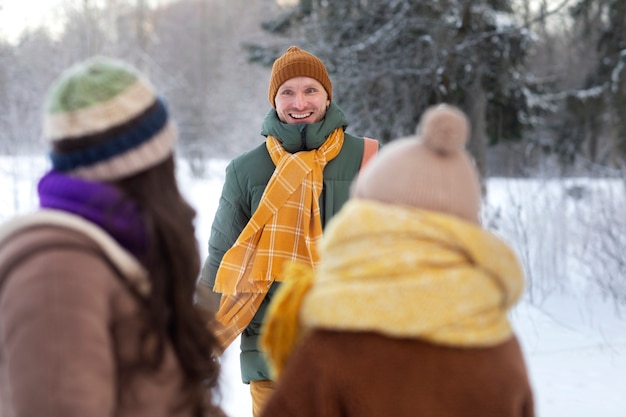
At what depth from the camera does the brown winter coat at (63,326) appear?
1188 millimetres

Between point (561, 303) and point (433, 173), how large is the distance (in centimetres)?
591

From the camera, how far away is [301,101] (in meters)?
3.19

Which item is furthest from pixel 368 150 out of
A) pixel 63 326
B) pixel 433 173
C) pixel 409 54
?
pixel 409 54

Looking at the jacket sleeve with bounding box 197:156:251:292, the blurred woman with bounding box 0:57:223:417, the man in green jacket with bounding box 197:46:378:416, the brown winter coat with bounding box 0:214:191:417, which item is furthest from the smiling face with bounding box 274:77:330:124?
the brown winter coat with bounding box 0:214:191:417

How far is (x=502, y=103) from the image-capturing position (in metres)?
14.5

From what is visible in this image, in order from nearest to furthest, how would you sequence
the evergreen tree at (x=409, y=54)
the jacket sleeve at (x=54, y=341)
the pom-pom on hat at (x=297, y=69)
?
the jacket sleeve at (x=54, y=341), the pom-pom on hat at (x=297, y=69), the evergreen tree at (x=409, y=54)

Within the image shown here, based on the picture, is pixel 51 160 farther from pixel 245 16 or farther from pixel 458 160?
pixel 245 16

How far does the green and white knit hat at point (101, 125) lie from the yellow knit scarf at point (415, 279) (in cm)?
44

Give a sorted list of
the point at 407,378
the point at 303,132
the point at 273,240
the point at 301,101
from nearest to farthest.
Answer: the point at 407,378 → the point at 273,240 → the point at 303,132 → the point at 301,101

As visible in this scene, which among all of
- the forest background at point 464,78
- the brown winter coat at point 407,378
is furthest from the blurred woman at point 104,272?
the forest background at point 464,78

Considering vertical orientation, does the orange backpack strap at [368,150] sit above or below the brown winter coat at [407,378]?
above

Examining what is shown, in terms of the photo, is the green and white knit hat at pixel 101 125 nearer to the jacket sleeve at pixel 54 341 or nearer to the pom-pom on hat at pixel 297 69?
the jacket sleeve at pixel 54 341

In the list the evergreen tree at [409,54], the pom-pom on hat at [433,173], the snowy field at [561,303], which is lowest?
the snowy field at [561,303]

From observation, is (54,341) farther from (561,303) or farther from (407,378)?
(561,303)
